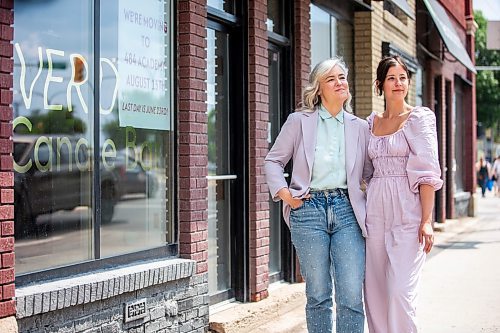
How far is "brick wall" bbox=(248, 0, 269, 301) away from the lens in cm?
748

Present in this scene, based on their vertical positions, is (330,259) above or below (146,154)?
below

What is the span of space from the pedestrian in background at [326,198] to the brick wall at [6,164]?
146 cm

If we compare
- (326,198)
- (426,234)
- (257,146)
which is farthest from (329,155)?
(257,146)

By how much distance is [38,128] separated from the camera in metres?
4.81

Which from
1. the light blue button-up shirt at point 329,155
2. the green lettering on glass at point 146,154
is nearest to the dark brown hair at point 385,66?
the light blue button-up shirt at point 329,155

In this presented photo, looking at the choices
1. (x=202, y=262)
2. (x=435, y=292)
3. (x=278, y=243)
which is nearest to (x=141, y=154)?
(x=202, y=262)

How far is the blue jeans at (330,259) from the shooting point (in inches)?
181

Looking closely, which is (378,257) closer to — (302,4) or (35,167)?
(35,167)

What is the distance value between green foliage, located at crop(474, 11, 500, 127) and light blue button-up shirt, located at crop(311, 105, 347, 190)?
46924 mm

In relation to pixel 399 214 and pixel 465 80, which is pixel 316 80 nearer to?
pixel 399 214

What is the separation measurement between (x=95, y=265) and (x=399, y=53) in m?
8.57

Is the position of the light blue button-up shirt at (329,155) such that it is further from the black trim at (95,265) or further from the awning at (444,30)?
the awning at (444,30)

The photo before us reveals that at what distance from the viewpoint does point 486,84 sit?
5044 centimetres

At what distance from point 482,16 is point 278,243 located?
49252 mm
